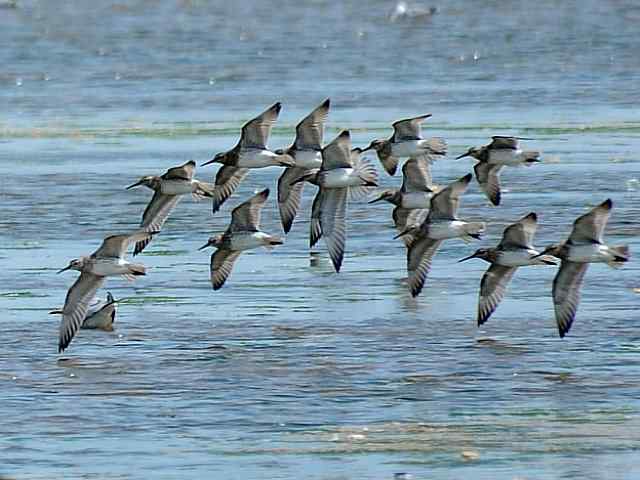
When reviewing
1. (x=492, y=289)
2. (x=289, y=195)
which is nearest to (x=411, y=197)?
(x=289, y=195)

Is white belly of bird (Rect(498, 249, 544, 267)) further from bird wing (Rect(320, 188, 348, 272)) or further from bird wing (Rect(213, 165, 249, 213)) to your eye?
bird wing (Rect(213, 165, 249, 213))

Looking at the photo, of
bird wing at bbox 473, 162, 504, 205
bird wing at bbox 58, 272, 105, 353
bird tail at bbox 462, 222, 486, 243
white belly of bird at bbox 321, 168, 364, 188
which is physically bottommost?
bird wing at bbox 473, 162, 504, 205

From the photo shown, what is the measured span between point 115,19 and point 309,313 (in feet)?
110

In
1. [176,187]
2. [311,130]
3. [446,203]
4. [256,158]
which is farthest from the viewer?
[176,187]

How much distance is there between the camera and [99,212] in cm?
1711

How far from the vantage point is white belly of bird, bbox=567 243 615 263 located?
11.9 metres

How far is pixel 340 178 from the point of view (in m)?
14.5

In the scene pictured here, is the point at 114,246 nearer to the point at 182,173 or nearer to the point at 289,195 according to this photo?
the point at 182,173

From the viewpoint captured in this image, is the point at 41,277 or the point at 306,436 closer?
the point at 306,436

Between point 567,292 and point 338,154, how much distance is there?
286cm

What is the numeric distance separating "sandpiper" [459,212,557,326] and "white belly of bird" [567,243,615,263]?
1.45 ft

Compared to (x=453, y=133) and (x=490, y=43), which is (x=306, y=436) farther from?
(x=490, y=43)

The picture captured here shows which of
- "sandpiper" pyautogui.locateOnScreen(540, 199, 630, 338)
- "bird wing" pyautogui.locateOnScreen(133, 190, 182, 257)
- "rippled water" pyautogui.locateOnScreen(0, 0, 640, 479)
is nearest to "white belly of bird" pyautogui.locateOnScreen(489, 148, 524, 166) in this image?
Answer: "rippled water" pyautogui.locateOnScreen(0, 0, 640, 479)

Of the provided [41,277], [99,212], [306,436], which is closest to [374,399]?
[306,436]
